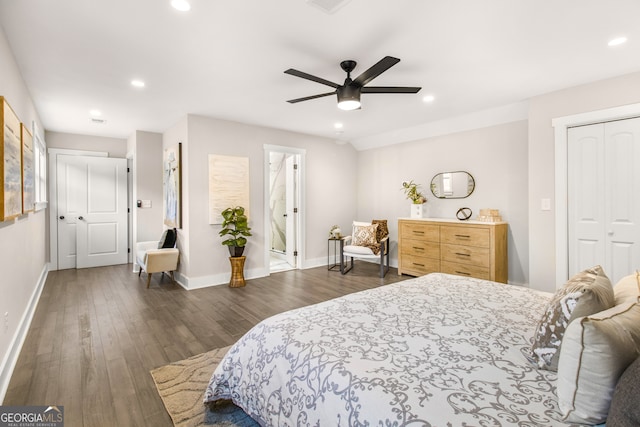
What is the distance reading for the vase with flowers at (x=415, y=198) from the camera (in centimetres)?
512

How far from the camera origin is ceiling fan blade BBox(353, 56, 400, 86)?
2.20 m

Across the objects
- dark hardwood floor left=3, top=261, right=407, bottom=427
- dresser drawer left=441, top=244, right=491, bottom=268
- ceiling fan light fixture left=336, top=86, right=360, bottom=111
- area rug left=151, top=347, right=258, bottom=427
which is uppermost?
ceiling fan light fixture left=336, top=86, right=360, bottom=111

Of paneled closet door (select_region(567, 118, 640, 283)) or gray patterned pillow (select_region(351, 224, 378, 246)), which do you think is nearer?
paneled closet door (select_region(567, 118, 640, 283))

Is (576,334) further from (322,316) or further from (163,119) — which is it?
(163,119)

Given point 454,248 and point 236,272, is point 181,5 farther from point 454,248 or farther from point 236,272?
point 454,248

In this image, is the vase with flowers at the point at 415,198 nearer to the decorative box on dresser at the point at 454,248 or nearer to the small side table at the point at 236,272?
the decorative box on dresser at the point at 454,248

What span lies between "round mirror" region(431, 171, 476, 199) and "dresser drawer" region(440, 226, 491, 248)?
0.68 m

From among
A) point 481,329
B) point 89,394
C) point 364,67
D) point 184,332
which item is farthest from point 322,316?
point 364,67

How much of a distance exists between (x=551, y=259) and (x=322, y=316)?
3269mm

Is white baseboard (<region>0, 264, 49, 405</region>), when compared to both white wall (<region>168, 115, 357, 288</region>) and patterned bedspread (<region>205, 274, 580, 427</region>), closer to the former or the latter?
patterned bedspread (<region>205, 274, 580, 427</region>)

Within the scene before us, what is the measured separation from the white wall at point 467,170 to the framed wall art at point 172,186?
312 centimetres

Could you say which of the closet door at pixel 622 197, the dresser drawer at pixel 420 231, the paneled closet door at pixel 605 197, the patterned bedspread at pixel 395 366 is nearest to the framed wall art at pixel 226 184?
the dresser drawer at pixel 420 231

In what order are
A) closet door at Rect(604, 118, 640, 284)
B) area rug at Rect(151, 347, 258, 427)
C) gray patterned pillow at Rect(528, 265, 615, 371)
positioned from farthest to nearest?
1. closet door at Rect(604, 118, 640, 284)
2. area rug at Rect(151, 347, 258, 427)
3. gray patterned pillow at Rect(528, 265, 615, 371)

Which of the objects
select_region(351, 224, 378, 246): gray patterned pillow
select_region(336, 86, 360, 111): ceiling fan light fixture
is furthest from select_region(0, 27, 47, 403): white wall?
select_region(351, 224, 378, 246): gray patterned pillow
